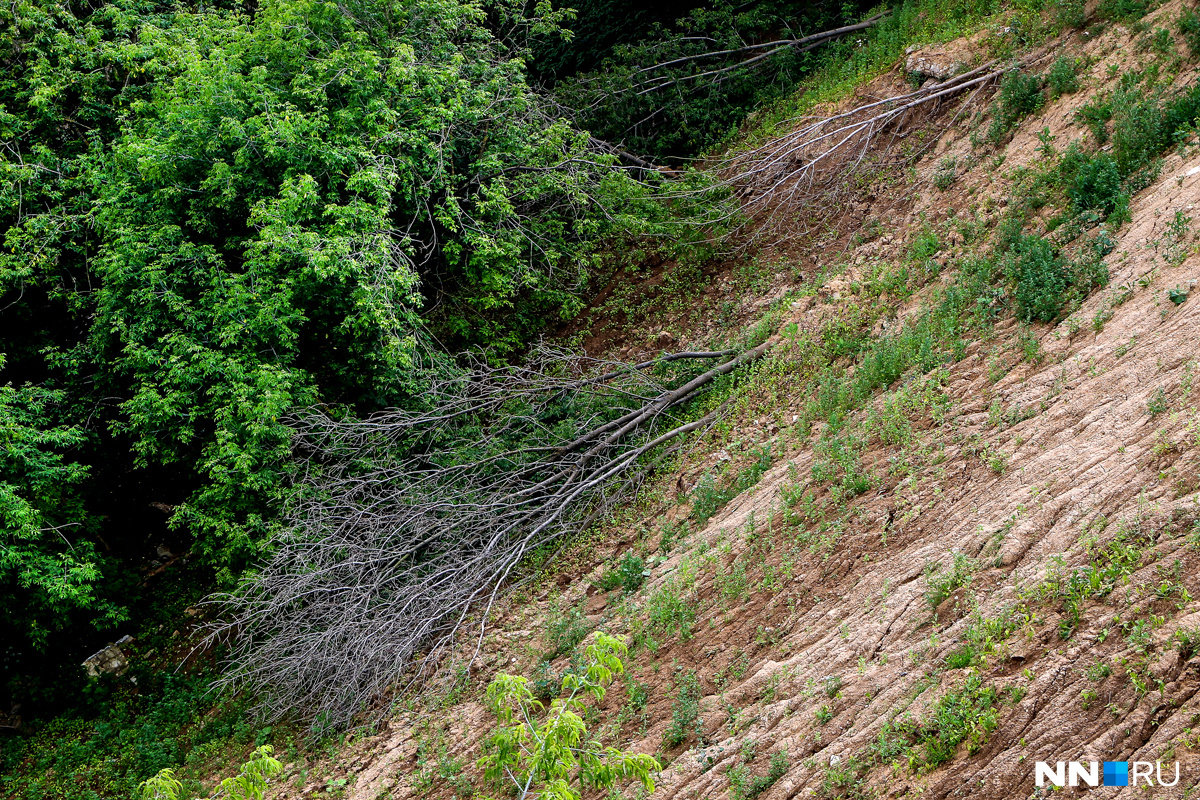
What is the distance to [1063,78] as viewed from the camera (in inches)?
375

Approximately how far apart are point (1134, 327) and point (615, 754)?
16.0 feet

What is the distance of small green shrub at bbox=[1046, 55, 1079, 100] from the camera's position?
945 cm

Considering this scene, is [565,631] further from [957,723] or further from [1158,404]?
[1158,404]

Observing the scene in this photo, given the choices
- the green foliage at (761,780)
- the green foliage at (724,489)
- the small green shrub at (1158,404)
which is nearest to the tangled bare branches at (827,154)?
the green foliage at (724,489)

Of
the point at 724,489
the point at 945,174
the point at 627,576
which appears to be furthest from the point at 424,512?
the point at 945,174

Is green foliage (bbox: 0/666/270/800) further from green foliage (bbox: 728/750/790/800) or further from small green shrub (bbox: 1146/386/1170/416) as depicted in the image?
small green shrub (bbox: 1146/386/1170/416)

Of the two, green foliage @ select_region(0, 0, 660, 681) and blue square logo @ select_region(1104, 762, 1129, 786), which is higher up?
green foliage @ select_region(0, 0, 660, 681)

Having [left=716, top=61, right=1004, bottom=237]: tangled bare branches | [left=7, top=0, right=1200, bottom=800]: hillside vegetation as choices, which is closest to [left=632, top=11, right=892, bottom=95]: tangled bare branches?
[left=7, top=0, right=1200, bottom=800]: hillside vegetation

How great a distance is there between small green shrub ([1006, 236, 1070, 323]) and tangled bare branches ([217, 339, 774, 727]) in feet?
10.5

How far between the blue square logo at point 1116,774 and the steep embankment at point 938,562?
0.05 m

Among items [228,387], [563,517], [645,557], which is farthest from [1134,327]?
[228,387]

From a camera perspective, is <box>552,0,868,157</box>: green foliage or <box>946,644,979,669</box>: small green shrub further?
<box>552,0,868,157</box>: green foliage

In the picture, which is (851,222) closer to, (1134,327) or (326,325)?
(1134,327)

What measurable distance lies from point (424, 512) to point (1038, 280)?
622cm
